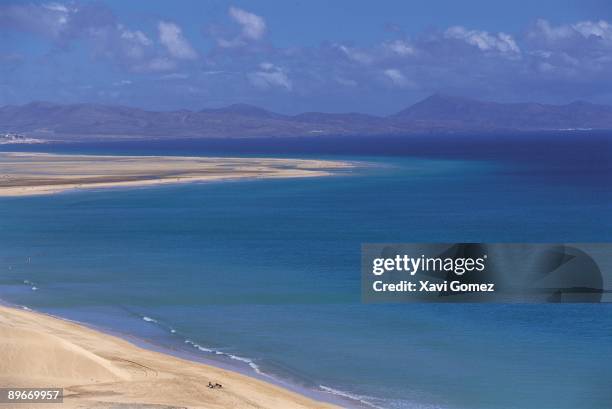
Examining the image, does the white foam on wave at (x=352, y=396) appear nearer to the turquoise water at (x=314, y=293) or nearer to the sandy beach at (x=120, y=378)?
the turquoise water at (x=314, y=293)

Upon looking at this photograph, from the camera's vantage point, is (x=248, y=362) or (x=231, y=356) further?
(x=231, y=356)

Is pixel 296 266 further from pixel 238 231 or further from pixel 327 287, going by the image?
pixel 238 231

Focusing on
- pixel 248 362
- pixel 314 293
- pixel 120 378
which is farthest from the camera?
pixel 314 293

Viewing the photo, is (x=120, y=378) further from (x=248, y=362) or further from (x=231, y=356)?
(x=231, y=356)
